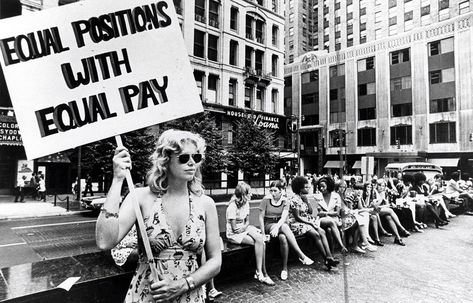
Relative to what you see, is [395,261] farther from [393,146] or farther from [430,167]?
[393,146]

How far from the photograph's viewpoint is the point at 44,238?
927 centimetres

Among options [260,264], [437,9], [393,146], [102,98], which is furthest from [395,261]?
[437,9]

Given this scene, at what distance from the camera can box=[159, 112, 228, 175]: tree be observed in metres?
19.9

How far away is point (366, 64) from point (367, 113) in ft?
23.0

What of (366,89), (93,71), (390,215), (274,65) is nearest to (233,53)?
(274,65)

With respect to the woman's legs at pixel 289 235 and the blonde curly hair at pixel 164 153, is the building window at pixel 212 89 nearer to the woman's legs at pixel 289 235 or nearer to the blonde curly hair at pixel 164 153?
the woman's legs at pixel 289 235

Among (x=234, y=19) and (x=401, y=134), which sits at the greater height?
(x=234, y=19)

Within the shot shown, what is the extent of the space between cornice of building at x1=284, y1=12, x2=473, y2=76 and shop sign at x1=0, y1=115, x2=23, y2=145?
25.4m

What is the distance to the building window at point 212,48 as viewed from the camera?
27031mm

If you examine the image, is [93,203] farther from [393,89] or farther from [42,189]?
[393,89]

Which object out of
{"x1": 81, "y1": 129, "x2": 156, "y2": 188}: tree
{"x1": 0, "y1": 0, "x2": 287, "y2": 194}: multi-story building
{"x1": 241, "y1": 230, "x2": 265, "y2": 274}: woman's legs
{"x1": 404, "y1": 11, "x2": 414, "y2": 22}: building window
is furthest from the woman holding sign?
{"x1": 404, "y1": 11, "x2": 414, "y2": 22}: building window

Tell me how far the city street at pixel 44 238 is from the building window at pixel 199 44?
1793 centimetres

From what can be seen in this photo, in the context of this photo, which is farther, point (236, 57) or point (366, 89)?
point (366, 89)

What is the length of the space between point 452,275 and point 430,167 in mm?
19897
